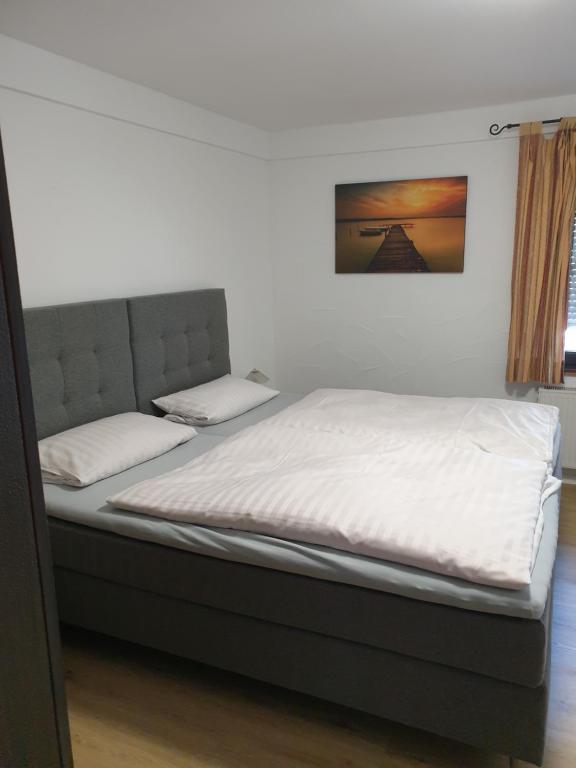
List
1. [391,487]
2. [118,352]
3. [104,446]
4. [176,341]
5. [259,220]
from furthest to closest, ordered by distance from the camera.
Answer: [259,220] < [176,341] < [118,352] < [104,446] < [391,487]

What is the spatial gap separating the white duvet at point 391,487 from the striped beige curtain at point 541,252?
784mm

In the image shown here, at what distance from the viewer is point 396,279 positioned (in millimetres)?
4148

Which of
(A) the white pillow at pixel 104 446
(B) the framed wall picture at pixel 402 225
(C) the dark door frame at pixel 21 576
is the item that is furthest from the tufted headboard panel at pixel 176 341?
(C) the dark door frame at pixel 21 576

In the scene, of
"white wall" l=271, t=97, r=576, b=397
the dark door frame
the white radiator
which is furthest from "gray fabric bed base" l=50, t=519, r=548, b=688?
"white wall" l=271, t=97, r=576, b=397

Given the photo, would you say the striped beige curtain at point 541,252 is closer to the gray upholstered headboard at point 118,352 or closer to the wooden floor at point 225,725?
the gray upholstered headboard at point 118,352

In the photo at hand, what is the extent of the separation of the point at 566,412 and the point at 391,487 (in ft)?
6.92

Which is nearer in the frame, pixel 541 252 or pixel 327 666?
pixel 327 666

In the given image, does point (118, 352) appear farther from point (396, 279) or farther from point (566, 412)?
point (566, 412)

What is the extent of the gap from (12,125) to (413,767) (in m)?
2.72

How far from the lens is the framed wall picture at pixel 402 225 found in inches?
154

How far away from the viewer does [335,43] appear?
2.53m

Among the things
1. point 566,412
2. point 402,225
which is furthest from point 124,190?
point 566,412

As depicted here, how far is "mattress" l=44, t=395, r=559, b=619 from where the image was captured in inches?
62.6

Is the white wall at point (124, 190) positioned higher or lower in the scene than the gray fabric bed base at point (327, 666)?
higher
